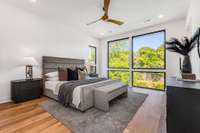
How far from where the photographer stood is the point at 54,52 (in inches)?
171

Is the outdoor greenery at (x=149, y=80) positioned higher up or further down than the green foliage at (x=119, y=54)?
further down

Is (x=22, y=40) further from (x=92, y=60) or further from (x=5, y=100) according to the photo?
(x=92, y=60)

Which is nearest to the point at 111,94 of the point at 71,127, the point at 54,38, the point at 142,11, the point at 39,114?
the point at 71,127

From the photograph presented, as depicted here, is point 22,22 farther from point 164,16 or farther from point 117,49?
point 164,16

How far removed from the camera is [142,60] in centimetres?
505

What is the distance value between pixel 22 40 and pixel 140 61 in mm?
4867

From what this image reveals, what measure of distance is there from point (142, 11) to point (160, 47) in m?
1.90

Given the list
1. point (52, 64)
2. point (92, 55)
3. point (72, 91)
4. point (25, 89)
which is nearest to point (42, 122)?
point (72, 91)

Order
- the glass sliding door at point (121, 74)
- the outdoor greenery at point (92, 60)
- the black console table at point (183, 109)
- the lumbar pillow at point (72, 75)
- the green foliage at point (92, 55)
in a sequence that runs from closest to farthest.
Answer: the black console table at point (183, 109) < the lumbar pillow at point (72, 75) < the glass sliding door at point (121, 74) < the outdoor greenery at point (92, 60) < the green foliage at point (92, 55)

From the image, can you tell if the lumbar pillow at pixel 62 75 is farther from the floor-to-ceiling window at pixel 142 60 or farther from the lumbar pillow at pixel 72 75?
the floor-to-ceiling window at pixel 142 60

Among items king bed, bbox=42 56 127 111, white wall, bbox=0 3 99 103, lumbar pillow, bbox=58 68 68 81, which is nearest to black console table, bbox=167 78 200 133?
king bed, bbox=42 56 127 111

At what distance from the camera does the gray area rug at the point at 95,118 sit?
6.15 feet

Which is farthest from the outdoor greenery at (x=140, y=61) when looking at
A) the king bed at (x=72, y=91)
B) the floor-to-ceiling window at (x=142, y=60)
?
the king bed at (x=72, y=91)

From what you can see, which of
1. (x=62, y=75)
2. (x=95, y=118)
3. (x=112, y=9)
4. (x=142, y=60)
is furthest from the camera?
(x=142, y=60)
